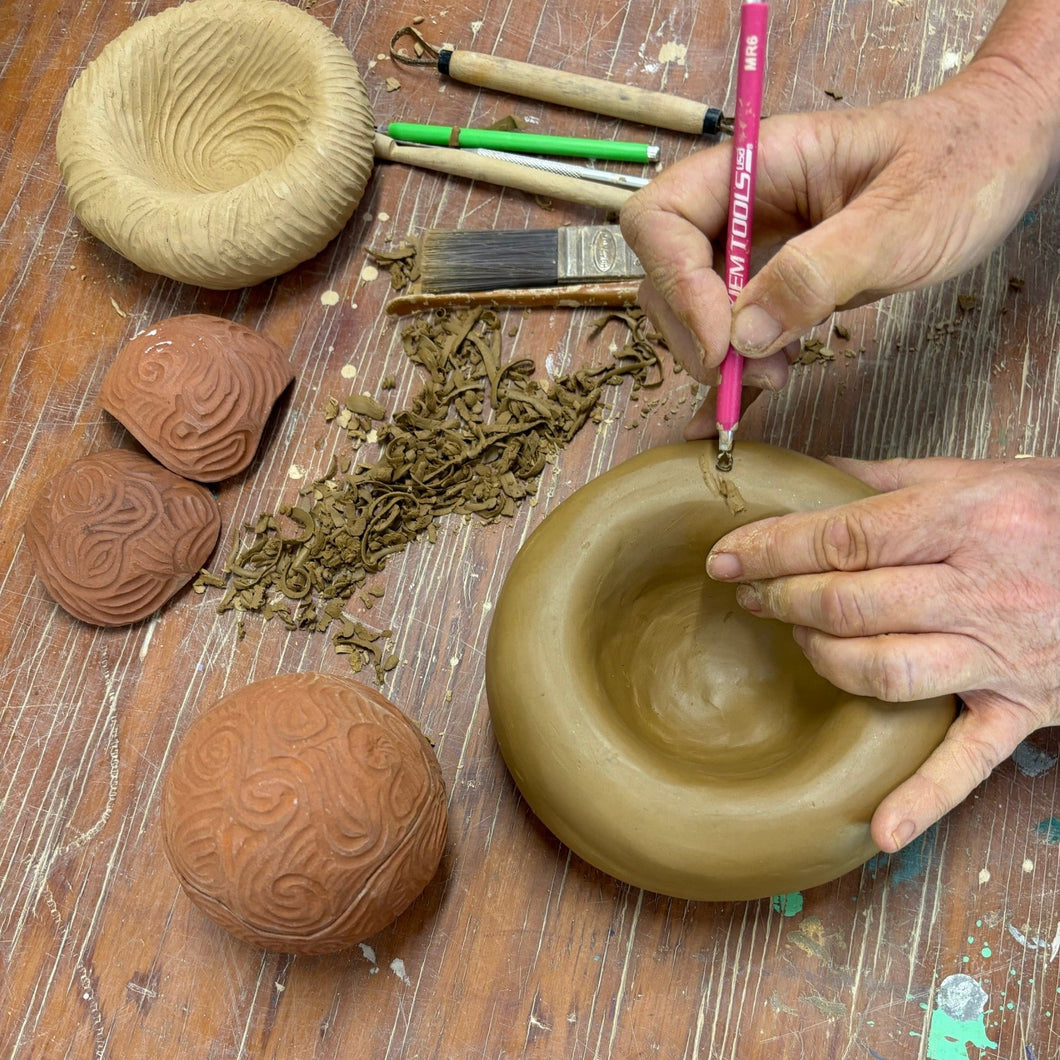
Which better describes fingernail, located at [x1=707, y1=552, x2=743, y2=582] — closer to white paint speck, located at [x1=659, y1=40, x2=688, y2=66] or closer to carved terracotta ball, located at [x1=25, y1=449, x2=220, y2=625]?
carved terracotta ball, located at [x1=25, y1=449, x2=220, y2=625]

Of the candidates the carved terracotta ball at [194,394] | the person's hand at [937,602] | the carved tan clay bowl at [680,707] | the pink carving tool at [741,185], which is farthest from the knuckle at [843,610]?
the carved terracotta ball at [194,394]

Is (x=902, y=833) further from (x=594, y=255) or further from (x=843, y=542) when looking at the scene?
(x=594, y=255)

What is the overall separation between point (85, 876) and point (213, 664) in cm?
41

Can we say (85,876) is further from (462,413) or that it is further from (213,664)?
(462,413)

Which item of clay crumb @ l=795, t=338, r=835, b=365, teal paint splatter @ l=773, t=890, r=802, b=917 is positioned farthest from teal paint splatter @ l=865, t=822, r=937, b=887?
clay crumb @ l=795, t=338, r=835, b=365

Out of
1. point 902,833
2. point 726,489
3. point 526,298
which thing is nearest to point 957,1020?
point 902,833

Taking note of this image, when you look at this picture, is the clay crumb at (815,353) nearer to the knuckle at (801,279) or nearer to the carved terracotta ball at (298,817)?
the knuckle at (801,279)

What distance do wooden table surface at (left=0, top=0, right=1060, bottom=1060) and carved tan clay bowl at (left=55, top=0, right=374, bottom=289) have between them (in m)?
0.16

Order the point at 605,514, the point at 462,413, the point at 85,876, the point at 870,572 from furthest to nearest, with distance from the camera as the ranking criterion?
1. the point at 462,413
2. the point at 85,876
3. the point at 605,514
4. the point at 870,572

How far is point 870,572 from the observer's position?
1.22 meters

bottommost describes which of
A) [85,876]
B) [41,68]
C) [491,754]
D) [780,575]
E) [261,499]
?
[85,876]

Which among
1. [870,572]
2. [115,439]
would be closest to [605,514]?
[870,572]

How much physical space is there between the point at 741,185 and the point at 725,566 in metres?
0.51

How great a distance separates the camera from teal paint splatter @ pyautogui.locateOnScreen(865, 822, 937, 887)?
1.56 meters
